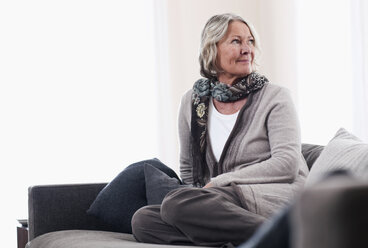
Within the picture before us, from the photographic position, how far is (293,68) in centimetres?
464

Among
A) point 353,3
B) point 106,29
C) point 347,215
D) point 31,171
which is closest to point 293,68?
point 353,3

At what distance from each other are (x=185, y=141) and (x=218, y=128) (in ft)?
0.76

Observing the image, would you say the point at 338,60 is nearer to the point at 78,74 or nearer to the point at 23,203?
the point at 78,74

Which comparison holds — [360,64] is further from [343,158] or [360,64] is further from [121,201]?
[343,158]

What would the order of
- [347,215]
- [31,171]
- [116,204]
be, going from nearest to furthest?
[347,215] → [116,204] → [31,171]

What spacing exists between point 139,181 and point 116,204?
0.14 metres

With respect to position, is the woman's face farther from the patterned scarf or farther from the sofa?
the sofa

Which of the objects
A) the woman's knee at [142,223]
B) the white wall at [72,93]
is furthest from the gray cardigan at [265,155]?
the white wall at [72,93]

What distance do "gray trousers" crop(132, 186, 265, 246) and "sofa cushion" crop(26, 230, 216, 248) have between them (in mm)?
85

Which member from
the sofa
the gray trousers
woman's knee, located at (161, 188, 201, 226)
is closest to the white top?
the sofa

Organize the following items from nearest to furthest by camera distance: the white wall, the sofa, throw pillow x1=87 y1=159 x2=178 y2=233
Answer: the sofa < throw pillow x1=87 y1=159 x2=178 y2=233 < the white wall

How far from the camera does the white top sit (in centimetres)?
269

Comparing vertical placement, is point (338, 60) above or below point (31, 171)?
above

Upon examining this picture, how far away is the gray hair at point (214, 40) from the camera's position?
284 cm
